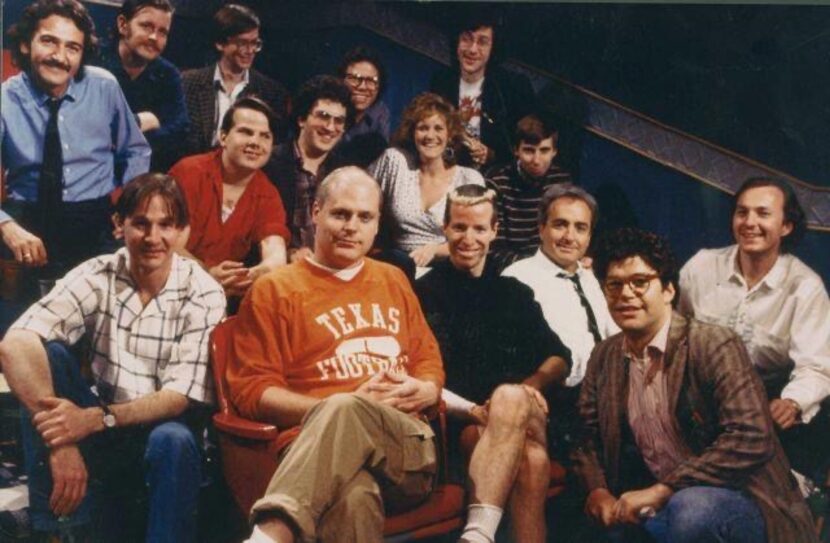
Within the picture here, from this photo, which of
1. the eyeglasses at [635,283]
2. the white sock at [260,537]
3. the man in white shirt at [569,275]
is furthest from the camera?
the man in white shirt at [569,275]

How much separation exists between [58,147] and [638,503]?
80.4 inches

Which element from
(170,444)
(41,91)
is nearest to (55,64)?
(41,91)

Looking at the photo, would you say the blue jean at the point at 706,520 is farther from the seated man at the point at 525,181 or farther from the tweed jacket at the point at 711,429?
the seated man at the point at 525,181

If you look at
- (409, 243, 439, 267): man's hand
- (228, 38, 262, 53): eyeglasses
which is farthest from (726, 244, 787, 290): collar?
(228, 38, 262, 53): eyeglasses

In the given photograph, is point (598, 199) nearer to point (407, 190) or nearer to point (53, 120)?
point (407, 190)

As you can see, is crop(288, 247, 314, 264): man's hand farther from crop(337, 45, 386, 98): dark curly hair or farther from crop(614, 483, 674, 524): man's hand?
crop(614, 483, 674, 524): man's hand

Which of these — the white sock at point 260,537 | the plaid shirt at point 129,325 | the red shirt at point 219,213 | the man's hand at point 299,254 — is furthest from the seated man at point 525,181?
the white sock at point 260,537

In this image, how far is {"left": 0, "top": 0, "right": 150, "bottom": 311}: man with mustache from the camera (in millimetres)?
3201

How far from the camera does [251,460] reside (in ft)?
9.60

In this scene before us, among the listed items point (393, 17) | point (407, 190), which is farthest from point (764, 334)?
point (393, 17)

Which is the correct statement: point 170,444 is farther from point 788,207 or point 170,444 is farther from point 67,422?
point 788,207

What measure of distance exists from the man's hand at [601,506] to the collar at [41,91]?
1987mm

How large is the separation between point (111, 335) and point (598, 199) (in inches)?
61.1

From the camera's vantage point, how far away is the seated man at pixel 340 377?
2.72 m
